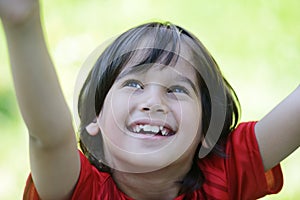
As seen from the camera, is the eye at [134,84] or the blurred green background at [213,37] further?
the blurred green background at [213,37]

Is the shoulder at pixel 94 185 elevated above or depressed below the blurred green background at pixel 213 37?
above

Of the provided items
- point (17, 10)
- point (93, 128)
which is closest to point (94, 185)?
point (93, 128)

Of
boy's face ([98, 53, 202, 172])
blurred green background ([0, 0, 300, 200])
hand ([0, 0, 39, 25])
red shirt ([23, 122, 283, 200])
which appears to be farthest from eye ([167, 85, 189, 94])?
blurred green background ([0, 0, 300, 200])

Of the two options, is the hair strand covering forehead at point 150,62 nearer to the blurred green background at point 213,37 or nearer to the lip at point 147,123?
the lip at point 147,123

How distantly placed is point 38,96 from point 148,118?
198mm

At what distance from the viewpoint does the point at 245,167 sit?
101 cm

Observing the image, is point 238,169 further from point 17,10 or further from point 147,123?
point 17,10

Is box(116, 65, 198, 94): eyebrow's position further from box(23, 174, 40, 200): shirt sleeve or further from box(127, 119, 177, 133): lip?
box(23, 174, 40, 200): shirt sleeve

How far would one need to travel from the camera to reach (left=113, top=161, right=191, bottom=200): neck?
98 cm

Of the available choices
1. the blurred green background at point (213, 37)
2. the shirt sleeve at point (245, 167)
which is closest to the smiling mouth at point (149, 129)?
the shirt sleeve at point (245, 167)

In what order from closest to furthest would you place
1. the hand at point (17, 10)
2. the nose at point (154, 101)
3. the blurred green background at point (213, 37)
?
the hand at point (17, 10) → the nose at point (154, 101) → the blurred green background at point (213, 37)

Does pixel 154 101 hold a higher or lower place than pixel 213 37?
higher

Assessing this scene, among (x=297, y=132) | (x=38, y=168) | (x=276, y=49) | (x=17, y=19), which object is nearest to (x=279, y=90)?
(x=276, y=49)

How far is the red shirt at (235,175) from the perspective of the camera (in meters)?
0.99
